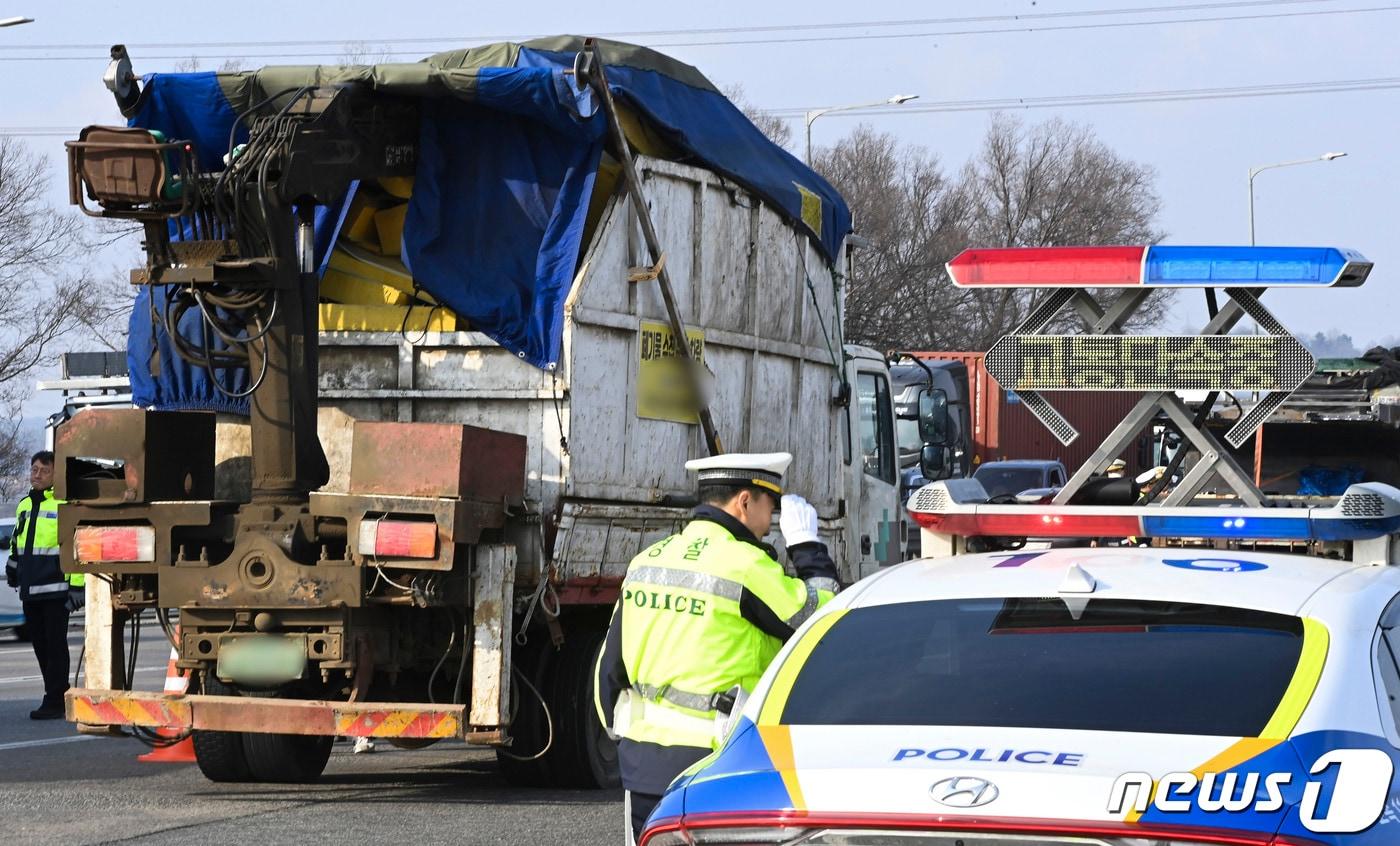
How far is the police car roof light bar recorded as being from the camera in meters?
6.42

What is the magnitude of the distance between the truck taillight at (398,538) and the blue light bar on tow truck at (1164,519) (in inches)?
112

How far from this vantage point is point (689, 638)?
5.48 metres

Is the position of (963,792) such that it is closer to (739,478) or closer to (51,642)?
(739,478)

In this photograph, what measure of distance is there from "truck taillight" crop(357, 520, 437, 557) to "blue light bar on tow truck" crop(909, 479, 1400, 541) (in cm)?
285

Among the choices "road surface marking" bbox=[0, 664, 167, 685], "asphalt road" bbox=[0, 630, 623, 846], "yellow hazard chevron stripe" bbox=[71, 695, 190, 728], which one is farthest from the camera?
"road surface marking" bbox=[0, 664, 167, 685]

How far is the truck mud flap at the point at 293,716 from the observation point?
845cm

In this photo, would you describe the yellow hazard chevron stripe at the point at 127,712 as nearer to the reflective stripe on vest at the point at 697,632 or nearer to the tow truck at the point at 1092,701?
the reflective stripe on vest at the point at 697,632

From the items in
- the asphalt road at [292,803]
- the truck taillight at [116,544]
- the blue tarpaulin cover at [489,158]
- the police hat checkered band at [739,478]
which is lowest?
the asphalt road at [292,803]

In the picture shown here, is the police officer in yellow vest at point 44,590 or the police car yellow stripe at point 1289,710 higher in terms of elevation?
the police car yellow stripe at point 1289,710

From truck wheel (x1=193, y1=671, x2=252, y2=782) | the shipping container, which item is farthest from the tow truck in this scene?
the shipping container

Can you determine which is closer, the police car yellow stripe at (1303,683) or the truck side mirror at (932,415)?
the police car yellow stripe at (1303,683)

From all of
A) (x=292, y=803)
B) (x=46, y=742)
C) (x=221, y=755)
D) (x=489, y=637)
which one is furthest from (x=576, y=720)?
(x=46, y=742)

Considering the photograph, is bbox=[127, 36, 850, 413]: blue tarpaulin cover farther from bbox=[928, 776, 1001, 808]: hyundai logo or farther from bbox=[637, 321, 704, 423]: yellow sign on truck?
bbox=[928, 776, 1001, 808]: hyundai logo

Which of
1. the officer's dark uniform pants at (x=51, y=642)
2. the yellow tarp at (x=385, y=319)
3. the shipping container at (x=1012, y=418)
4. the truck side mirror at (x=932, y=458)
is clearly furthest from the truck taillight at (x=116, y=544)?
the shipping container at (x=1012, y=418)
